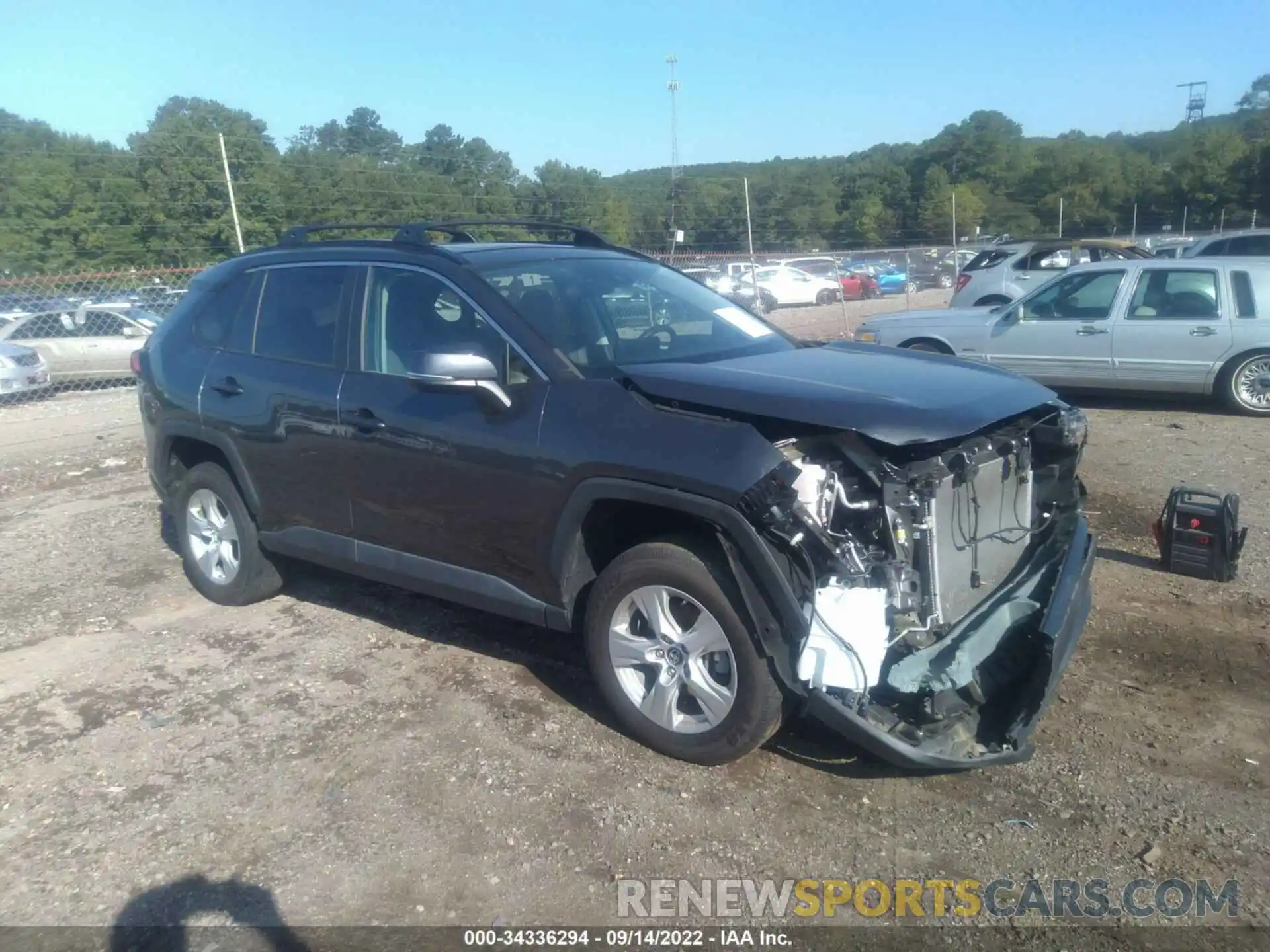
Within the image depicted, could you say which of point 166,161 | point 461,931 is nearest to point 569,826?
point 461,931

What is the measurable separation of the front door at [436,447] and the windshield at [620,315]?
0.09m

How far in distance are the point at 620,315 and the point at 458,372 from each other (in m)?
1.04

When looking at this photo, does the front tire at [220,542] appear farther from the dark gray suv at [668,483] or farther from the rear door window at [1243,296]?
the rear door window at [1243,296]

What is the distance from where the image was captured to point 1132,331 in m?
10.5

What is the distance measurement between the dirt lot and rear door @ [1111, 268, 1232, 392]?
16.8 ft

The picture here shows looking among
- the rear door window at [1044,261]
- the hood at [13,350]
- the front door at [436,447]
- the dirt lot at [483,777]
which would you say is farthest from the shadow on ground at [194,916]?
the rear door window at [1044,261]

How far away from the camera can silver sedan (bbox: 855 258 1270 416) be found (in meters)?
10.1

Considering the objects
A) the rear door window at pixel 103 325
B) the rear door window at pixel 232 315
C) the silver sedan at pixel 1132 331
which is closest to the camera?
the rear door window at pixel 232 315

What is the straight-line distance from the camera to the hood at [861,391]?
3449 millimetres

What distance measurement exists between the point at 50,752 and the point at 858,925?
10.7 feet

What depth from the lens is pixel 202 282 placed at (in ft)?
19.2

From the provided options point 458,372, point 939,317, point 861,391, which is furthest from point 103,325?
point 861,391

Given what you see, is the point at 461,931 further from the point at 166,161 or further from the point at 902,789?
the point at 166,161

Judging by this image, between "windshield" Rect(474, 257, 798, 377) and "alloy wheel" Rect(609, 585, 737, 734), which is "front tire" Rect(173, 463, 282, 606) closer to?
"windshield" Rect(474, 257, 798, 377)
